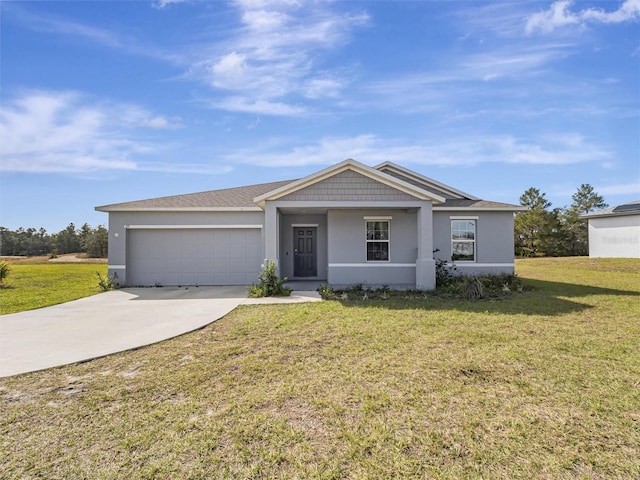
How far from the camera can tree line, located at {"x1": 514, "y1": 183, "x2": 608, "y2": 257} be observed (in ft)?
119

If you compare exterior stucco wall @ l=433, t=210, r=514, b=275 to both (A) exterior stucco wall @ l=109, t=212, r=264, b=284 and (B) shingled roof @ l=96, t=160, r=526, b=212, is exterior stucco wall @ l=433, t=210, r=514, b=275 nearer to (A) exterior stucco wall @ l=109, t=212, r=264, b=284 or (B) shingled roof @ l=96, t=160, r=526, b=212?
(B) shingled roof @ l=96, t=160, r=526, b=212

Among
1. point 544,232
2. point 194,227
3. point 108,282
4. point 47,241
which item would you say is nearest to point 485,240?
point 194,227

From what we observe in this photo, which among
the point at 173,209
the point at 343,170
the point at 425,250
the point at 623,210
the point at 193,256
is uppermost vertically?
the point at 623,210

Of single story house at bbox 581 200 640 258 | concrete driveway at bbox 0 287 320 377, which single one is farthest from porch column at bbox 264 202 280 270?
single story house at bbox 581 200 640 258

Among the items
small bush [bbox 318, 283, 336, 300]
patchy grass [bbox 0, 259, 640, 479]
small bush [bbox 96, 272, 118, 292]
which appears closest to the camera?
patchy grass [bbox 0, 259, 640, 479]

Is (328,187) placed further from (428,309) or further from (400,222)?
(428,309)

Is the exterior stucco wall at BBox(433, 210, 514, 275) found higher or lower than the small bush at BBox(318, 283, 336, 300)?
higher

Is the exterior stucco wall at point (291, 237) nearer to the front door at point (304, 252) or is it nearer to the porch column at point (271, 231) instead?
the front door at point (304, 252)

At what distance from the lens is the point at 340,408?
378 cm

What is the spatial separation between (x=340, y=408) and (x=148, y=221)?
13173mm

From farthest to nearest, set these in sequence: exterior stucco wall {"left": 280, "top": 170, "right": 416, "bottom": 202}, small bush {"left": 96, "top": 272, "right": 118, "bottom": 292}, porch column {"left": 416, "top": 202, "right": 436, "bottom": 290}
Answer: small bush {"left": 96, "top": 272, "right": 118, "bottom": 292} < porch column {"left": 416, "top": 202, "right": 436, "bottom": 290} < exterior stucco wall {"left": 280, "top": 170, "right": 416, "bottom": 202}

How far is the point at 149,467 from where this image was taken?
2.81 metres

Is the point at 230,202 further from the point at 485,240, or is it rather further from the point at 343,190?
the point at 485,240

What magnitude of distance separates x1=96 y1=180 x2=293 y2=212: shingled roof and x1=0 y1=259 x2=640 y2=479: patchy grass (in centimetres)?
862
